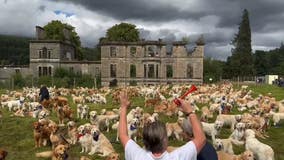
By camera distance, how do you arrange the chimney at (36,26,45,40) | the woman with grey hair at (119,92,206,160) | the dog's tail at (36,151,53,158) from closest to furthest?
the woman with grey hair at (119,92,206,160) → the dog's tail at (36,151,53,158) → the chimney at (36,26,45,40)

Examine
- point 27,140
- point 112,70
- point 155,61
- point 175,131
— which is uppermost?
point 155,61

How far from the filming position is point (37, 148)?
13.4m

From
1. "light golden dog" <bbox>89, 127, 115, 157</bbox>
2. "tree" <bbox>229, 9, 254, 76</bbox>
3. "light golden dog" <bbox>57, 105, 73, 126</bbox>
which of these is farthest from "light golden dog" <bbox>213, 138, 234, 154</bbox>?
"tree" <bbox>229, 9, 254, 76</bbox>

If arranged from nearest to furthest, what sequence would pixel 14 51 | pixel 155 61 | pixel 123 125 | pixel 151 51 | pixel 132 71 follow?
pixel 123 125 < pixel 155 61 < pixel 151 51 < pixel 132 71 < pixel 14 51

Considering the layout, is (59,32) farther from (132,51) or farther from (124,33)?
(132,51)

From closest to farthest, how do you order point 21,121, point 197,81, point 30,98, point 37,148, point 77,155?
point 77,155
point 37,148
point 21,121
point 30,98
point 197,81

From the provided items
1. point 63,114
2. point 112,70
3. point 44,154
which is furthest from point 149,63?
point 44,154

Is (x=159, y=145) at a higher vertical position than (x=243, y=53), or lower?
lower

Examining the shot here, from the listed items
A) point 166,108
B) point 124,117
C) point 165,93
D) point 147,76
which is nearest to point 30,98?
point 165,93

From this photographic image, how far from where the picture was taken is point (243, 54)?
81750 mm

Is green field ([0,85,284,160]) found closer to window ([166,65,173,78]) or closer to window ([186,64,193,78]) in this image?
window ([186,64,193,78])

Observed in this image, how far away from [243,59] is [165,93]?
4867 centimetres

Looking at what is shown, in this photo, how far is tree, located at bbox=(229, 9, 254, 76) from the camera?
81.3 meters

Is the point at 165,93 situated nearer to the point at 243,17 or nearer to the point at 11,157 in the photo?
the point at 11,157
